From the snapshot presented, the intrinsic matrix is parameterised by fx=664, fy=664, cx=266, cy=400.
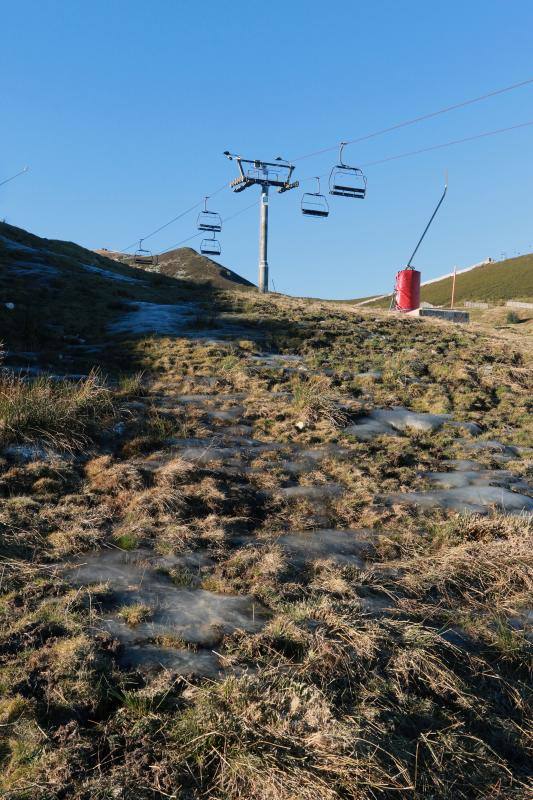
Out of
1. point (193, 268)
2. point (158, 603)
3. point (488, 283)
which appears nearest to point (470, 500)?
point (158, 603)

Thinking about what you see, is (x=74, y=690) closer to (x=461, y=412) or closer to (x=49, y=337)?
(x=461, y=412)

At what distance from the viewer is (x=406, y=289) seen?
856 inches

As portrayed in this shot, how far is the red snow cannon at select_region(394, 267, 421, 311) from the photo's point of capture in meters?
21.7

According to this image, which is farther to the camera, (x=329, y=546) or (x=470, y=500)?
(x=470, y=500)

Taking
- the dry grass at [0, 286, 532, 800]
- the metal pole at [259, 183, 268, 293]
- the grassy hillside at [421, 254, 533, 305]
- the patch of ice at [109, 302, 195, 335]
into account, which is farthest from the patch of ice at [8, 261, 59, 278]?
the grassy hillside at [421, 254, 533, 305]

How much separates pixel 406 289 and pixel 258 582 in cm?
1840

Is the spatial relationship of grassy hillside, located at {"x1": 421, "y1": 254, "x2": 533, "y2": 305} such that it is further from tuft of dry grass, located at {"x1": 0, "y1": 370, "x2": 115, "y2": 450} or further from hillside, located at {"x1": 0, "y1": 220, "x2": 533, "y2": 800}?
tuft of dry grass, located at {"x1": 0, "y1": 370, "x2": 115, "y2": 450}

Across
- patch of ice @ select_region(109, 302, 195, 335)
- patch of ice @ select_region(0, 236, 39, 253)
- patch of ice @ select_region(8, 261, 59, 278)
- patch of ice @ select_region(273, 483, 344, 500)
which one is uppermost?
patch of ice @ select_region(0, 236, 39, 253)

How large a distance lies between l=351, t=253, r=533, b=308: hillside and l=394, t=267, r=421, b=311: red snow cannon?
193 ft

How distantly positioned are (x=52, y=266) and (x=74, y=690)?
14.5m

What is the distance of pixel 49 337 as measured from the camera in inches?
422

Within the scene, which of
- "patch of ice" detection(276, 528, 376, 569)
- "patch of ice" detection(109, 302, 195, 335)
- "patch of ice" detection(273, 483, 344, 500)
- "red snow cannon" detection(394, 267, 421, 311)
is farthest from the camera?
"red snow cannon" detection(394, 267, 421, 311)

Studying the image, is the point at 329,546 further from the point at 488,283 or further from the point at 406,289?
the point at 488,283

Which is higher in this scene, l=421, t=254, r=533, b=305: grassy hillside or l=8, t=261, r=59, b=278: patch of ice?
l=421, t=254, r=533, b=305: grassy hillside
